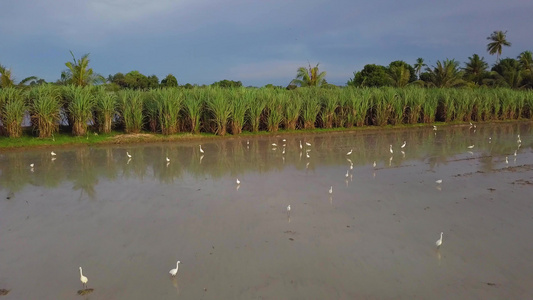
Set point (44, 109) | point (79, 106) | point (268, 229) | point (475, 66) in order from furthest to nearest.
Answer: point (475, 66) < point (79, 106) < point (44, 109) < point (268, 229)

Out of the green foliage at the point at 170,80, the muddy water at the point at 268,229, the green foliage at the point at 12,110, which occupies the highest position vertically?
the green foliage at the point at 170,80

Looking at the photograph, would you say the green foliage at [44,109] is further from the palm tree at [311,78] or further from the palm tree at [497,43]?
the palm tree at [497,43]

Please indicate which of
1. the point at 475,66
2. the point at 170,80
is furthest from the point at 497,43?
the point at 170,80

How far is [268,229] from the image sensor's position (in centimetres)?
578

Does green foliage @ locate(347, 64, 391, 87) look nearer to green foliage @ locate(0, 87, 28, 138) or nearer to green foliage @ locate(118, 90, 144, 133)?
green foliage @ locate(118, 90, 144, 133)

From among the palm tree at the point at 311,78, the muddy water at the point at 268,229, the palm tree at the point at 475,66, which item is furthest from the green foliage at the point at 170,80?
the palm tree at the point at 475,66

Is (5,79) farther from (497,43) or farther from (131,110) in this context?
(497,43)

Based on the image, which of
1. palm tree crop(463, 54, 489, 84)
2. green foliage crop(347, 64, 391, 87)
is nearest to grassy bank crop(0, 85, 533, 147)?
green foliage crop(347, 64, 391, 87)

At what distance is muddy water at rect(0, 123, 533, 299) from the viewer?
14.2 feet

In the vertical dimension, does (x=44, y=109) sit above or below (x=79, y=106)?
below

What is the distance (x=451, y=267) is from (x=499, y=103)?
22098 millimetres

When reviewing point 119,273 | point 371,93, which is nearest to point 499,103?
point 371,93

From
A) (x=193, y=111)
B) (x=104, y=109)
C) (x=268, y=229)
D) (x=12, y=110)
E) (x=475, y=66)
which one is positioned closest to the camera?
(x=268, y=229)

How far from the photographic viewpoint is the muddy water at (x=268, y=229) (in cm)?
433
